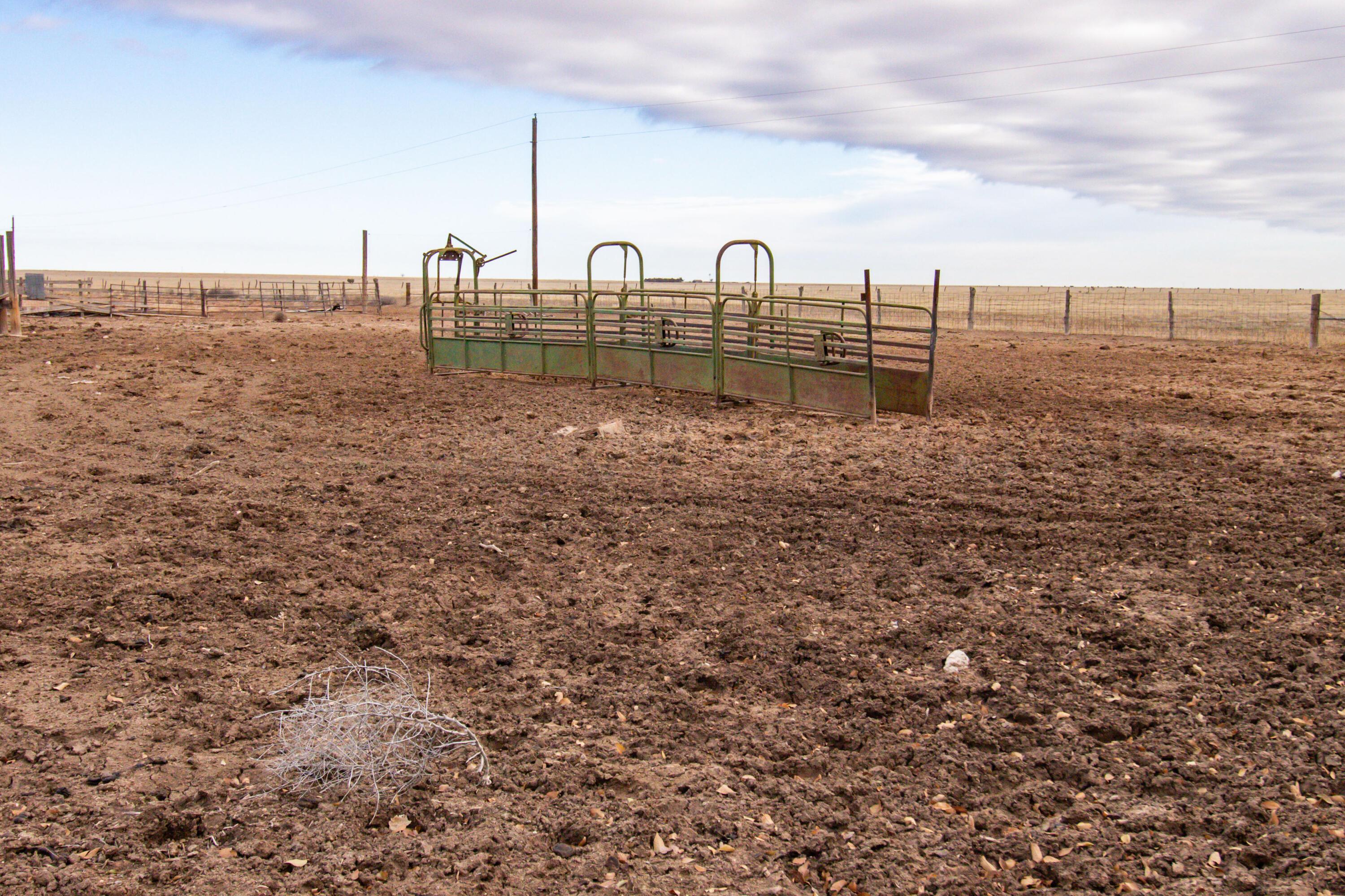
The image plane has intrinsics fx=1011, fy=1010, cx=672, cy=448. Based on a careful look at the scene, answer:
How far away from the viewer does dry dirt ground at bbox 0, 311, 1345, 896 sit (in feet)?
11.0

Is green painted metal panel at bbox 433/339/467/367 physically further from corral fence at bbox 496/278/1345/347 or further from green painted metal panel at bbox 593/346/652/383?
corral fence at bbox 496/278/1345/347

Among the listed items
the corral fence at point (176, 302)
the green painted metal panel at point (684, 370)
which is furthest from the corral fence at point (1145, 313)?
the corral fence at point (176, 302)

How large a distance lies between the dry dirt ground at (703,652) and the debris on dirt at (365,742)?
0.34ft

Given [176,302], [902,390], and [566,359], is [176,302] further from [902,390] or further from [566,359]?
[902,390]

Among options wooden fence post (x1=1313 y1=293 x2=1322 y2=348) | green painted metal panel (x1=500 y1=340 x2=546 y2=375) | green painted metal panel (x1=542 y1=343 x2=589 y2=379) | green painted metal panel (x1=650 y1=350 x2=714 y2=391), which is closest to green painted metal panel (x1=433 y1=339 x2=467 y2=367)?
green painted metal panel (x1=500 y1=340 x2=546 y2=375)

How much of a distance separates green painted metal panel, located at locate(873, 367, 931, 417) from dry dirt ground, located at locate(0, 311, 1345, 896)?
3.09 feet

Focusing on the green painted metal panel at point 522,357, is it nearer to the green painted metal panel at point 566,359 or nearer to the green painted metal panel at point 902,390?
the green painted metal panel at point 566,359

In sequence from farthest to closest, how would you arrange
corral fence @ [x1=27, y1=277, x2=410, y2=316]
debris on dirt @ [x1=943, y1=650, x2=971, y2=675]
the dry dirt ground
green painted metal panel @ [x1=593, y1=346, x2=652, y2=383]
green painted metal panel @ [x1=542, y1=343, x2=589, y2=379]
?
corral fence @ [x1=27, y1=277, x2=410, y2=316]
green painted metal panel @ [x1=542, y1=343, x2=589, y2=379]
green painted metal panel @ [x1=593, y1=346, x2=652, y2=383]
debris on dirt @ [x1=943, y1=650, x2=971, y2=675]
the dry dirt ground

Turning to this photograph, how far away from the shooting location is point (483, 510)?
291 inches

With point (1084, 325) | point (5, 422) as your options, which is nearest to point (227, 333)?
point (5, 422)

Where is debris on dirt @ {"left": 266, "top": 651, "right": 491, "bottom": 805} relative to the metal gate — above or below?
below

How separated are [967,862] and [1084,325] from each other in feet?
123

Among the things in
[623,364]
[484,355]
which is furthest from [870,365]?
[484,355]

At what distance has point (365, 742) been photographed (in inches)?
155
